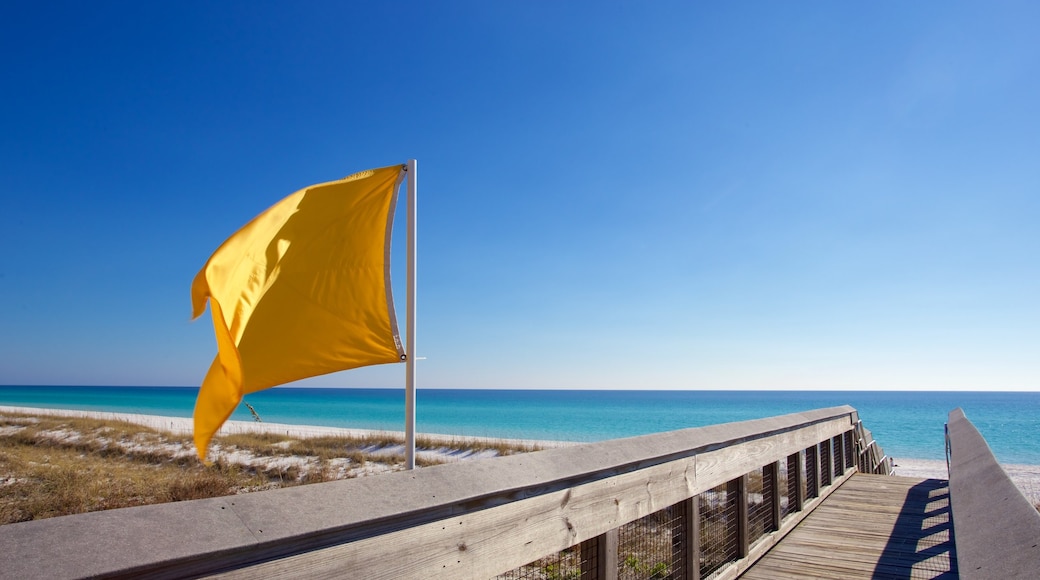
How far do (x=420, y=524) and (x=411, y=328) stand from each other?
5.34 ft

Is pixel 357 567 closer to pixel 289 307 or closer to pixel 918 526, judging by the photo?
pixel 289 307

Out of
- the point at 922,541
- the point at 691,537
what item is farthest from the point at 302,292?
the point at 922,541

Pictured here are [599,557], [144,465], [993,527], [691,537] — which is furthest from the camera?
[144,465]

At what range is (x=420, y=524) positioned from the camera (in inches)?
63.4

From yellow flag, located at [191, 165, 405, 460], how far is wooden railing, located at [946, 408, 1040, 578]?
2430mm

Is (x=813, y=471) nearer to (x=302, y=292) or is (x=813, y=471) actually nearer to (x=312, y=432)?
(x=302, y=292)

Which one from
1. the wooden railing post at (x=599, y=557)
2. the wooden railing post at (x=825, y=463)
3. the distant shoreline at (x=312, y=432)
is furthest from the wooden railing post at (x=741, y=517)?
the distant shoreline at (x=312, y=432)

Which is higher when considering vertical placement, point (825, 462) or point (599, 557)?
point (599, 557)

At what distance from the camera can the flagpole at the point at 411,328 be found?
9.33ft

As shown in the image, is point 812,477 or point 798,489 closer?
point 798,489

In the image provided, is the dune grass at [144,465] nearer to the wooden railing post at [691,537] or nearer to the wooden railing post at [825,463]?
the wooden railing post at [691,537]

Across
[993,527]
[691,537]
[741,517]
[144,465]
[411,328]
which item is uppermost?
[411,328]

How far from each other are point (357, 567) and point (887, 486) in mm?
7203

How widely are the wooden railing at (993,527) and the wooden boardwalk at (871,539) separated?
1.45m
